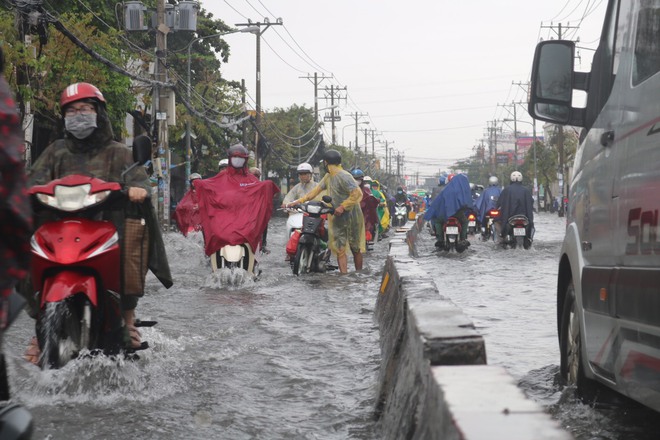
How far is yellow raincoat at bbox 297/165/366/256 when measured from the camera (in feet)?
46.9

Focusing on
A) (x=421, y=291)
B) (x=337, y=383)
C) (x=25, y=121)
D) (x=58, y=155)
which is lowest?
(x=337, y=383)

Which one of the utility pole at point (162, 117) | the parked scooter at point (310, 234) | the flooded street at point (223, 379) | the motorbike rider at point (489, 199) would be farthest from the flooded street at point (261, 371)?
the utility pole at point (162, 117)

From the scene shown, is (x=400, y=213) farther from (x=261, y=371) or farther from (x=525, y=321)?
(x=261, y=371)

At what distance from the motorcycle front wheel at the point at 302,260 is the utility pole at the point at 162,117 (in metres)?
14.4

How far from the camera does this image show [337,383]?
6297mm

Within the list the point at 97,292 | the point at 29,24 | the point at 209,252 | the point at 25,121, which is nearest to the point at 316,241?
the point at 209,252

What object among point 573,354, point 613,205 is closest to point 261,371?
point 573,354

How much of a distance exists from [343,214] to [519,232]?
7.83 m

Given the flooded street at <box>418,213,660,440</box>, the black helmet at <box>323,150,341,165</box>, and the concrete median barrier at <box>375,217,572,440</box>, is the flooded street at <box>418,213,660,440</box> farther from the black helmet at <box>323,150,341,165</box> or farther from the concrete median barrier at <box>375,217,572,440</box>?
the black helmet at <box>323,150,341,165</box>

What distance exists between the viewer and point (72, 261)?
17.5 ft

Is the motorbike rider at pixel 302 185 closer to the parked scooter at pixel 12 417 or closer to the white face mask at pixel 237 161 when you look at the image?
the white face mask at pixel 237 161

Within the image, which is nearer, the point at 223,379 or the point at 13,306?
the point at 13,306

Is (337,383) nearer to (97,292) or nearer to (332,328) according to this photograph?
(97,292)

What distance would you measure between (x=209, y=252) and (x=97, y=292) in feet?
23.9
